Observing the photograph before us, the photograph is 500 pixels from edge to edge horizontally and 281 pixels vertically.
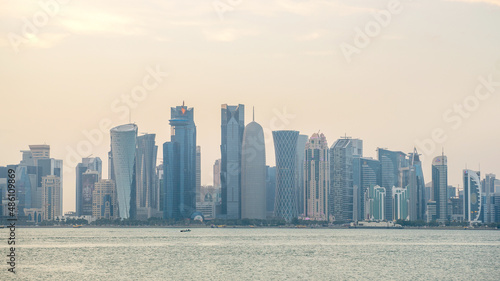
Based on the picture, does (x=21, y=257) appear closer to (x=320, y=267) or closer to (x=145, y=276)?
(x=145, y=276)

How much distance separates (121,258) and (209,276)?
115 feet

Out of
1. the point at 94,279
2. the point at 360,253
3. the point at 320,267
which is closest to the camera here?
the point at 94,279

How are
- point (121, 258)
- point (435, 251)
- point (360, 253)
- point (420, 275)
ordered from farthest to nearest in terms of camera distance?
point (435, 251) → point (360, 253) → point (121, 258) → point (420, 275)

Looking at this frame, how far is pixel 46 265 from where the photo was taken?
430 feet

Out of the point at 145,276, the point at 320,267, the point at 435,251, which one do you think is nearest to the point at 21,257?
the point at 145,276

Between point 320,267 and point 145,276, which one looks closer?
point 145,276

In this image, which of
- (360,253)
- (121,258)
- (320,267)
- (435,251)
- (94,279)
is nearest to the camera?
(94,279)

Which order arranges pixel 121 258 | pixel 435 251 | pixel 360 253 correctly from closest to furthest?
pixel 121 258
pixel 360 253
pixel 435 251

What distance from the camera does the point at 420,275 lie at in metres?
121

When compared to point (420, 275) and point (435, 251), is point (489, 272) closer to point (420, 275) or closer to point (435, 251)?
point (420, 275)

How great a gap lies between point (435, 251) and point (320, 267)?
183 ft

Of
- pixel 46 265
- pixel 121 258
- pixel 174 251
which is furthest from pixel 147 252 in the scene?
pixel 46 265

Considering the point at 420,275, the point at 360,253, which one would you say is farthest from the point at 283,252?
the point at 420,275

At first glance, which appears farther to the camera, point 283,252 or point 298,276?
point 283,252
